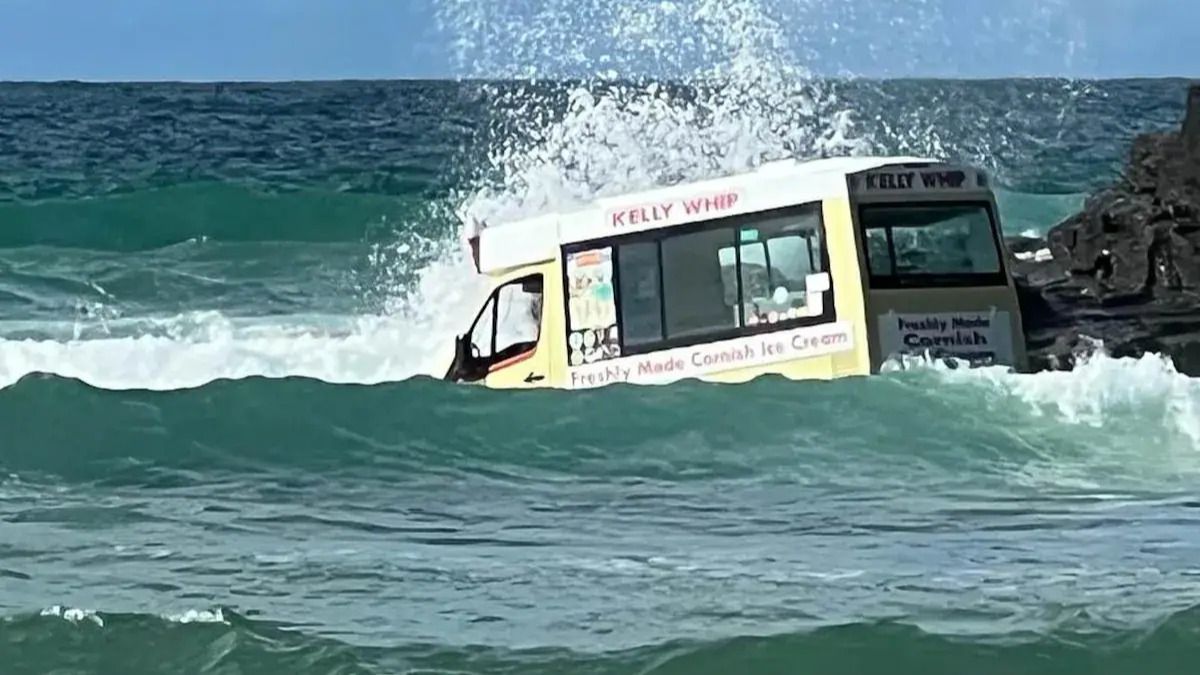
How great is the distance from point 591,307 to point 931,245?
224cm

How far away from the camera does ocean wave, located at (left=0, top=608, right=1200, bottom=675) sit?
7.74m

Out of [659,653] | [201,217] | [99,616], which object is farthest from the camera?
[201,217]

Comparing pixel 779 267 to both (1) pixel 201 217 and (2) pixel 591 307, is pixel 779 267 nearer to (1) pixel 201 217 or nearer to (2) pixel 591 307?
(2) pixel 591 307

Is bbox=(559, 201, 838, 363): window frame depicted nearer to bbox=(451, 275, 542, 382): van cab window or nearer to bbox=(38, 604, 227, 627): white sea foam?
bbox=(451, 275, 542, 382): van cab window

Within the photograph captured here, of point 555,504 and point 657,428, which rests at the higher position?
point 657,428

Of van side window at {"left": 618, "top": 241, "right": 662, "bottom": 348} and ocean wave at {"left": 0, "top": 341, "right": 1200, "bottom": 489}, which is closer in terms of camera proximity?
ocean wave at {"left": 0, "top": 341, "right": 1200, "bottom": 489}

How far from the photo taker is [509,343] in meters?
16.9

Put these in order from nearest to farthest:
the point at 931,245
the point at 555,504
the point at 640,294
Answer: the point at 555,504, the point at 931,245, the point at 640,294

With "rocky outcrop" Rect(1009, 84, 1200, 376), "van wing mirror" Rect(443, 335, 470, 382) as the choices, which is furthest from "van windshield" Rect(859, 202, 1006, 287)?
"van wing mirror" Rect(443, 335, 470, 382)

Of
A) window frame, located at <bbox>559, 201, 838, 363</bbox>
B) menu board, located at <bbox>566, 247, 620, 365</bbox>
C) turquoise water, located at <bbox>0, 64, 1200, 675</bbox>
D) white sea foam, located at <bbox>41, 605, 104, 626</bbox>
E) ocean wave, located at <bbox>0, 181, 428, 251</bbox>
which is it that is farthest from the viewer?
ocean wave, located at <bbox>0, 181, 428, 251</bbox>

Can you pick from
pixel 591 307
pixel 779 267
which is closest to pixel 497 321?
pixel 591 307

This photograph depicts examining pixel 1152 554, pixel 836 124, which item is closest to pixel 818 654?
pixel 1152 554

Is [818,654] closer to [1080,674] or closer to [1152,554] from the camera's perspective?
[1080,674]

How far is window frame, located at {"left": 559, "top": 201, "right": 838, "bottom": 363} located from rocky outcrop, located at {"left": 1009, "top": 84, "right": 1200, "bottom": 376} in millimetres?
1581
